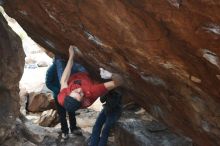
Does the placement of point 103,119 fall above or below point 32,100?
above

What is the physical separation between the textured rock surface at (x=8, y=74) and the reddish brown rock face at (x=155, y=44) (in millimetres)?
909

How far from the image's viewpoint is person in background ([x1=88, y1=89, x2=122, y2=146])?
688 centimetres

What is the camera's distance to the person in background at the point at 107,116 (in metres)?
6.88

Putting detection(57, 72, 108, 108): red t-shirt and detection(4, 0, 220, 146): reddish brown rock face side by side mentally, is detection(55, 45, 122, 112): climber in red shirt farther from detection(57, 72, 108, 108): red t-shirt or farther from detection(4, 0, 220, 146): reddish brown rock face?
detection(4, 0, 220, 146): reddish brown rock face

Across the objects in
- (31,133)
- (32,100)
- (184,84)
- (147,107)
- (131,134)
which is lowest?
(32,100)

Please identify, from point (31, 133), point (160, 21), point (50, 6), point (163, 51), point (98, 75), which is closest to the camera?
point (160, 21)

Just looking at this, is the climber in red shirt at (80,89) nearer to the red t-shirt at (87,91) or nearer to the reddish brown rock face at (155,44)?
the red t-shirt at (87,91)

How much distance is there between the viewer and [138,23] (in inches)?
178

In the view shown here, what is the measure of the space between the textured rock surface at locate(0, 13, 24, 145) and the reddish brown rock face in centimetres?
91

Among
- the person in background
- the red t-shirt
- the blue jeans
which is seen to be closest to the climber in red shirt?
the red t-shirt

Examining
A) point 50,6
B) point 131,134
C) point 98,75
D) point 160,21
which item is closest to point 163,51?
point 160,21

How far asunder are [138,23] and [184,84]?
43.9 inches

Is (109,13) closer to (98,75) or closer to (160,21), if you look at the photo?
(160,21)

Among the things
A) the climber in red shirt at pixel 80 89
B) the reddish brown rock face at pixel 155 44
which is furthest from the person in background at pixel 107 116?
the climber in red shirt at pixel 80 89
